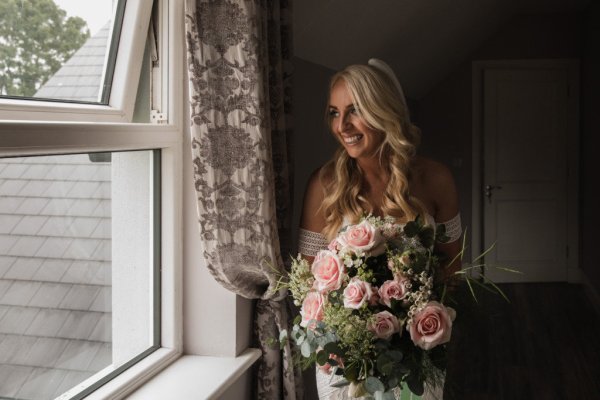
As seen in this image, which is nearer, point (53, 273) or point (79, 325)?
point (53, 273)

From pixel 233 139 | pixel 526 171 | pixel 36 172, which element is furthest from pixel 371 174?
pixel 526 171

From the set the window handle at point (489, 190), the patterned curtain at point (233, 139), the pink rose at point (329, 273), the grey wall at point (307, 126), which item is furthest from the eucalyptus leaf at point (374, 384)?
the window handle at point (489, 190)

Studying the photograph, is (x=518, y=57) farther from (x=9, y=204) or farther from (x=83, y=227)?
(x=9, y=204)

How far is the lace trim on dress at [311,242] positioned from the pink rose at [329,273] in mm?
528

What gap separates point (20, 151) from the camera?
1.39m

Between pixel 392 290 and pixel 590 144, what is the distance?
18.3 feet

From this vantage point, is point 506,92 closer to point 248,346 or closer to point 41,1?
point 248,346

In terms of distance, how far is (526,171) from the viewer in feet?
24.0

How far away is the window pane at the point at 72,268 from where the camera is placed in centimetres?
150

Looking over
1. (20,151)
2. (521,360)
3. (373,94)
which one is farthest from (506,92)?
(20,151)

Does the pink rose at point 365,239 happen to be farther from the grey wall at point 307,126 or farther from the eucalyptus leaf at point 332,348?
the grey wall at point 307,126

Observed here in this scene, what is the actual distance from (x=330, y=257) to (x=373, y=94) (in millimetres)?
595

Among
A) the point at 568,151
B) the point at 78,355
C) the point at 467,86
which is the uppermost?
the point at 467,86

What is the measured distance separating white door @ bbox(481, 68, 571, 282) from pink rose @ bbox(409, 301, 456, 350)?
5.81 meters
